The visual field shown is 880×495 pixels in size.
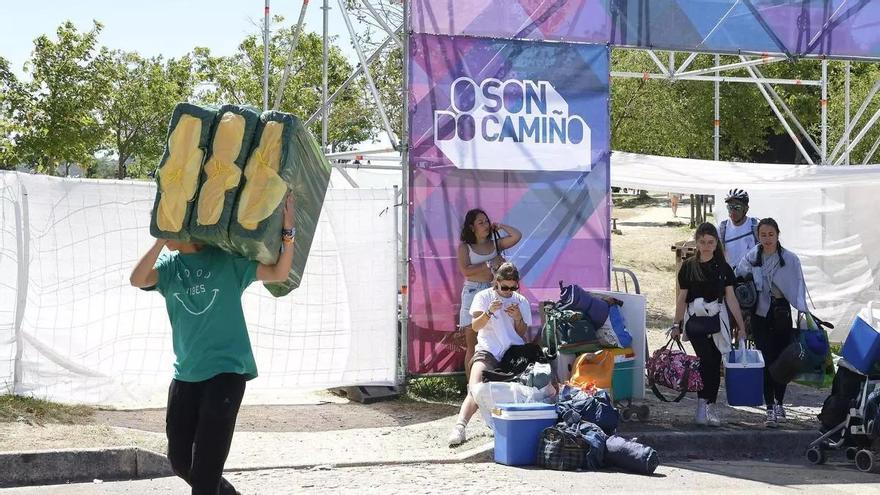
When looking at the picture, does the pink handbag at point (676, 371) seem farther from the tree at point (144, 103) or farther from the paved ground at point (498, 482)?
the tree at point (144, 103)

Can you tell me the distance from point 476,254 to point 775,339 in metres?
2.55

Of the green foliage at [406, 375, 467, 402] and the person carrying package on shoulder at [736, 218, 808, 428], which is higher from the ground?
the person carrying package on shoulder at [736, 218, 808, 428]

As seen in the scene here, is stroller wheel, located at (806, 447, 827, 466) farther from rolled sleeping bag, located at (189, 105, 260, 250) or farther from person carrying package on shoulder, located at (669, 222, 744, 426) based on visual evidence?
rolled sleeping bag, located at (189, 105, 260, 250)

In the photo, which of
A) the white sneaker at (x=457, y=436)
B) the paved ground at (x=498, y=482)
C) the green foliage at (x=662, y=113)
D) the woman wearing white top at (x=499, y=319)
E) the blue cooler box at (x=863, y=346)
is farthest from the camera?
the green foliage at (x=662, y=113)

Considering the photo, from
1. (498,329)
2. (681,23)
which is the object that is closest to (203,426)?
(498,329)

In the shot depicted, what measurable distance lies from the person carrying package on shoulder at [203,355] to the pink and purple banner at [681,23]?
529 centimetres

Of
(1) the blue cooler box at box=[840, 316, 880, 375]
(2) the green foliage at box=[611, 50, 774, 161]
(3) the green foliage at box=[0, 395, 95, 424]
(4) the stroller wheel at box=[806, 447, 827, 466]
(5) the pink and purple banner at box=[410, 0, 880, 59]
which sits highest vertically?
(2) the green foliage at box=[611, 50, 774, 161]

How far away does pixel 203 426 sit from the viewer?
5.21 m

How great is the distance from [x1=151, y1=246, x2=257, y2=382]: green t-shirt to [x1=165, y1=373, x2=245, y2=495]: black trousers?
6 centimetres

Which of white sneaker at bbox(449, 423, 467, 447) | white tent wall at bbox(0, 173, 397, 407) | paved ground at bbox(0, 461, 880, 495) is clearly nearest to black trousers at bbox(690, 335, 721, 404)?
paved ground at bbox(0, 461, 880, 495)

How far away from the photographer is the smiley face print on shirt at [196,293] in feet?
17.7

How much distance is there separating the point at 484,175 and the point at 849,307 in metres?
6.96

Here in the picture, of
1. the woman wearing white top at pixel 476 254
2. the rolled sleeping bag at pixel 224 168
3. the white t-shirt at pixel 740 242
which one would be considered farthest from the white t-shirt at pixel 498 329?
the rolled sleeping bag at pixel 224 168

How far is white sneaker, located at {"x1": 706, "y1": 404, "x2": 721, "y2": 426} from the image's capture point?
947 cm
